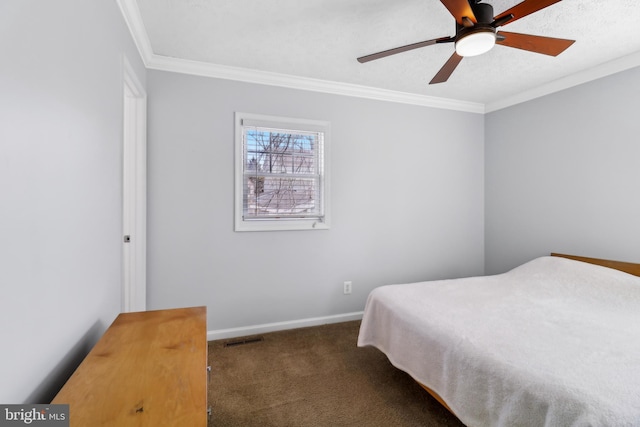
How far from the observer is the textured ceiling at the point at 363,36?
185 cm

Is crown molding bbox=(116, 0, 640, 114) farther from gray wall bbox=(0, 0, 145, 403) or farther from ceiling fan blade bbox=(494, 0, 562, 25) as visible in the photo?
ceiling fan blade bbox=(494, 0, 562, 25)

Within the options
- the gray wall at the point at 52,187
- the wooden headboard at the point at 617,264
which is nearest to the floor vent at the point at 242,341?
the gray wall at the point at 52,187

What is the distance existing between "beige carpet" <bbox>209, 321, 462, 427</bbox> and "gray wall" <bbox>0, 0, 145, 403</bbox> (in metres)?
1.00

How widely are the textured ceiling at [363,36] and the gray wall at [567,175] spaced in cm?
33

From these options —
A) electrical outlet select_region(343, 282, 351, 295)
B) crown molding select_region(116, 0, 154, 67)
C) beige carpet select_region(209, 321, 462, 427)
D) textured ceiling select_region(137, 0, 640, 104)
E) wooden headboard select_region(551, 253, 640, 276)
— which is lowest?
beige carpet select_region(209, 321, 462, 427)

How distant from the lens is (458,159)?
3.62 metres

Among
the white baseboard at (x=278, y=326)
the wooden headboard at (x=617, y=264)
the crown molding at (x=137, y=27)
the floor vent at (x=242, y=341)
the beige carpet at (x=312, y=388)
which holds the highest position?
the crown molding at (x=137, y=27)

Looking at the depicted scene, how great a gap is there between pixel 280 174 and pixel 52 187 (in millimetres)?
2039

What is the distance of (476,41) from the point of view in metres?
1.54

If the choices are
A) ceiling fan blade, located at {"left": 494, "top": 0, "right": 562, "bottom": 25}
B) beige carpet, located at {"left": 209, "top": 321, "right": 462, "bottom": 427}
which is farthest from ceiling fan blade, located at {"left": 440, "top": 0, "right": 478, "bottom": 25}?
beige carpet, located at {"left": 209, "top": 321, "right": 462, "bottom": 427}

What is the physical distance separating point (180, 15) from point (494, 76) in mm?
2760

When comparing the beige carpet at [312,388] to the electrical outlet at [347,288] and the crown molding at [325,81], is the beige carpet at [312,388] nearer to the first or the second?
the electrical outlet at [347,288]

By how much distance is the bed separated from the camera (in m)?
1.10

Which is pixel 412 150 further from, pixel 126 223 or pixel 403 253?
pixel 126 223
